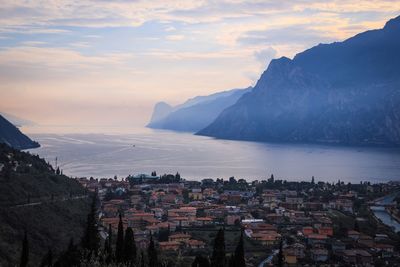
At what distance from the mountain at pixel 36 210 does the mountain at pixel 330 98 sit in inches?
4352

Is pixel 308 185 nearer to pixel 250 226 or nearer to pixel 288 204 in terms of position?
pixel 288 204

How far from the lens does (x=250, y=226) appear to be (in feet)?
119

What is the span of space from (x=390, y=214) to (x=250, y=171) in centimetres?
3289

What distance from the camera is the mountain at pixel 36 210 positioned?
86.2ft

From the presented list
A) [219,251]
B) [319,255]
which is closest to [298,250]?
[319,255]

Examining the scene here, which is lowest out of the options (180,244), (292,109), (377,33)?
(180,244)

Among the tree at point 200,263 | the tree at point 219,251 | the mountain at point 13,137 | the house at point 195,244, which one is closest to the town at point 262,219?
the house at point 195,244

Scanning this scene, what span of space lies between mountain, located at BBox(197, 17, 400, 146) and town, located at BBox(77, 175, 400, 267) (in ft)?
290

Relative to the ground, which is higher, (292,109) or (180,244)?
(292,109)

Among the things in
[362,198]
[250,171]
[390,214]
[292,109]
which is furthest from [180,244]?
[292,109]

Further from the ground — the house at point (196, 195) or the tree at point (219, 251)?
the tree at point (219, 251)

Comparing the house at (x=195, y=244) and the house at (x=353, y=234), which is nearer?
the house at (x=195, y=244)

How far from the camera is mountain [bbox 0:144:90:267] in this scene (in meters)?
26.3

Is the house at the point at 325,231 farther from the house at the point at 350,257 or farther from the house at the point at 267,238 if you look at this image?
the house at the point at 350,257
